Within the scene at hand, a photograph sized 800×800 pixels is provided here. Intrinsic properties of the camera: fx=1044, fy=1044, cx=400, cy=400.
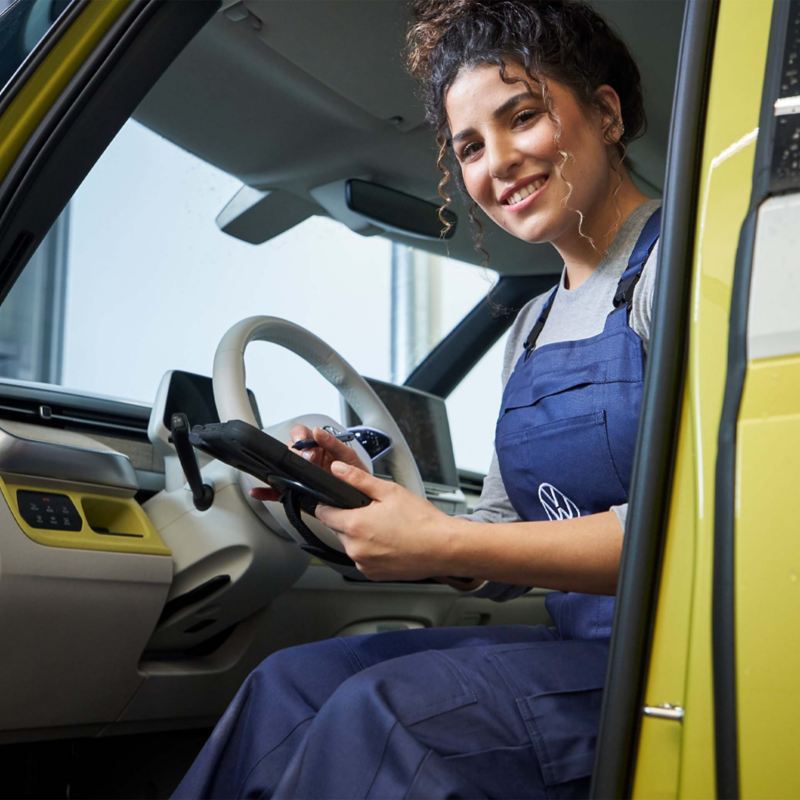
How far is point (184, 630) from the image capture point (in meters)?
1.66

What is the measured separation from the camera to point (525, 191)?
1232 mm

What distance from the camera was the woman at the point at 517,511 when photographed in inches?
36.3

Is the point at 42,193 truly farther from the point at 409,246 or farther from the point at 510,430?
the point at 409,246

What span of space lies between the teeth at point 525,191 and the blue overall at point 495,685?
14 centimetres

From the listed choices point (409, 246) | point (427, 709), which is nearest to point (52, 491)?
point (427, 709)

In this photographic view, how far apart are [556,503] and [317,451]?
0.29m

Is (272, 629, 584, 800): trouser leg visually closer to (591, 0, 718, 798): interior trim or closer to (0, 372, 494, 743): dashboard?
(591, 0, 718, 798): interior trim

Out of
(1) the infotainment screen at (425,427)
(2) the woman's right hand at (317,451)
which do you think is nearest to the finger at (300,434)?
(2) the woman's right hand at (317,451)

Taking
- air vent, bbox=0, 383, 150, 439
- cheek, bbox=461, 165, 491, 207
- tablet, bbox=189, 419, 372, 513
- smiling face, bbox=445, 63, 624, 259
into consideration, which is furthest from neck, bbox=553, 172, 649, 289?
air vent, bbox=0, 383, 150, 439

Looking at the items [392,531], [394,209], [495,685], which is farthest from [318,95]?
[495,685]

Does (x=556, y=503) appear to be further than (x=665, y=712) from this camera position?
Yes

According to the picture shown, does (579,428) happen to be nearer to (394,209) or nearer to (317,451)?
(317,451)

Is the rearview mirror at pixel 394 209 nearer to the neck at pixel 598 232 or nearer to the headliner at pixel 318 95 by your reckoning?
the headliner at pixel 318 95

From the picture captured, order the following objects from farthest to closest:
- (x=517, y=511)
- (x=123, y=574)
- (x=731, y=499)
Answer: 1. (x=123, y=574)
2. (x=517, y=511)
3. (x=731, y=499)
